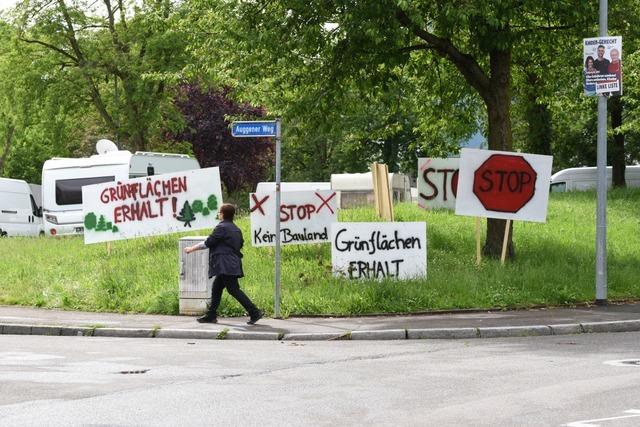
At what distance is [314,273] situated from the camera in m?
19.1

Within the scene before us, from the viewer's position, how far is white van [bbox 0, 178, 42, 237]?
39.7 meters

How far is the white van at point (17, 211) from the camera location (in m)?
39.7

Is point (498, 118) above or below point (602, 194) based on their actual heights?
above

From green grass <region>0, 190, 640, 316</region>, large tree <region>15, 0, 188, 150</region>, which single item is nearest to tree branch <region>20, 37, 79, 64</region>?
large tree <region>15, 0, 188, 150</region>

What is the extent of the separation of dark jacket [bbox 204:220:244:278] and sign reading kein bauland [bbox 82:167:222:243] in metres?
5.99

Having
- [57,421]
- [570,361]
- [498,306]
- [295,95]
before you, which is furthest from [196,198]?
[57,421]

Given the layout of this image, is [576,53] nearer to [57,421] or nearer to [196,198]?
[196,198]

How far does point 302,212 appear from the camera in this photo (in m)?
20.2

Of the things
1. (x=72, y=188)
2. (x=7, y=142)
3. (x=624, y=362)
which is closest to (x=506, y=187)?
(x=624, y=362)

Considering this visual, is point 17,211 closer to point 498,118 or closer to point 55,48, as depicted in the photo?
point 55,48

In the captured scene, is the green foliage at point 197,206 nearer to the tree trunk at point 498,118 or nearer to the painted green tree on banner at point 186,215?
the painted green tree on banner at point 186,215

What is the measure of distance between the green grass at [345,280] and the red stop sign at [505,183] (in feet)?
3.57

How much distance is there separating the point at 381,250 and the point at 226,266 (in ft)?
11.7

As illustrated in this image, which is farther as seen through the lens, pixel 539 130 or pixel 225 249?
pixel 539 130
